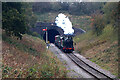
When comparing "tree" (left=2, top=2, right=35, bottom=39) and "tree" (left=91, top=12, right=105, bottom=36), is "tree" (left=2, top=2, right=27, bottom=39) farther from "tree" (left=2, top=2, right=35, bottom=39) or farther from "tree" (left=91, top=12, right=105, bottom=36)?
"tree" (left=91, top=12, right=105, bottom=36)

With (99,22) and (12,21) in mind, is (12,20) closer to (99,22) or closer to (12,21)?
(12,21)

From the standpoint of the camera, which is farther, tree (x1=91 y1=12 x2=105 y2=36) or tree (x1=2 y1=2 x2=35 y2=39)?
tree (x1=91 y1=12 x2=105 y2=36)

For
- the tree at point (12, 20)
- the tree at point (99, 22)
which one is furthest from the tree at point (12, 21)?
the tree at point (99, 22)

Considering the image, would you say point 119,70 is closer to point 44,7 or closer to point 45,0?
point 44,7

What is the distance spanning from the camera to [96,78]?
1440 cm

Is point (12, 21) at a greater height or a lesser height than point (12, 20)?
lesser

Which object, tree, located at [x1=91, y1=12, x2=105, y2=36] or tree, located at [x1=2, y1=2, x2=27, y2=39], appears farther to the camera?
tree, located at [x1=91, y1=12, x2=105, y2=36]

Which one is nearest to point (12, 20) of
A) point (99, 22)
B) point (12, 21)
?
point (12, 21)

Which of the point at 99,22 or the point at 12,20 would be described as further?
the point at 99,22

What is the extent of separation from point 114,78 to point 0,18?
1397cm

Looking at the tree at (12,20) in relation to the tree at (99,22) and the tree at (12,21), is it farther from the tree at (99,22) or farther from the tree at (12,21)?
the tree at (99,22)

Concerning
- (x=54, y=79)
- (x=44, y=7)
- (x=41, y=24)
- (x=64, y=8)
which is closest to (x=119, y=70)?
(x=54, y=79)

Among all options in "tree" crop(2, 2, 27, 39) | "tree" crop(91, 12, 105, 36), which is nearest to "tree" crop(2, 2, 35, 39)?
"tree" crop(2, 2, 27, 39)

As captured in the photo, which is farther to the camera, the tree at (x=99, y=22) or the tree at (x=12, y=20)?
the tree at (x=99, y=22)
